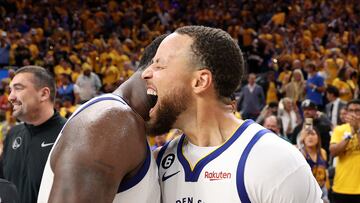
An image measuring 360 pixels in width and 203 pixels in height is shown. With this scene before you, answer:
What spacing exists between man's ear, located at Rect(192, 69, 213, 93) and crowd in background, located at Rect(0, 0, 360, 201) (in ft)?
19.6

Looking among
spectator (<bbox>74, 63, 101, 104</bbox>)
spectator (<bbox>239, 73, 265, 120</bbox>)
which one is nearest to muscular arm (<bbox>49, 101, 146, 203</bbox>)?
spectator (<bbox>239, 73, 265, 120</bbox>)

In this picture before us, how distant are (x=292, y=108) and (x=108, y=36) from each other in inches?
401

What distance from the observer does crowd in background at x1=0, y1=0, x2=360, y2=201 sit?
11672mm

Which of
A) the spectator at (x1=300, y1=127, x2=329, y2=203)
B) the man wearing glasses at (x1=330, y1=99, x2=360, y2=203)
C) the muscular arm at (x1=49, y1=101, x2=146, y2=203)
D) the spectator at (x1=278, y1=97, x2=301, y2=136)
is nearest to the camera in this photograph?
the muscular arm at (x1=49, y1=101, x2=146, y2=203)

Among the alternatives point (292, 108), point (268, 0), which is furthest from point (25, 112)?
point (268, 0)

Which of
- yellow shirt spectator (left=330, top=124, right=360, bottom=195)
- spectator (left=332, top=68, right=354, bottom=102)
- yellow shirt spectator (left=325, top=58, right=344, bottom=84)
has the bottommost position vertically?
yellow shirt spectator (left=325, top=58, right=344, bottom=84)

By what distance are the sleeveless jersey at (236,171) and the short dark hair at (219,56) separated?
16cm

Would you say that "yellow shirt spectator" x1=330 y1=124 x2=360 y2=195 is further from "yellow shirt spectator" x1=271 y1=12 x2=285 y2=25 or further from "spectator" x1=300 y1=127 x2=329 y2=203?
"yellow shirt spectator" x1=271 y1=12 x2=285 y2=25

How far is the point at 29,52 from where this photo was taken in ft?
49.0

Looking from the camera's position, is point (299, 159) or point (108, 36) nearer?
point (299, 159)

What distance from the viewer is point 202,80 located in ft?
6.67

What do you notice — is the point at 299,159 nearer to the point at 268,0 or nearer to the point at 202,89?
the point at 202,89

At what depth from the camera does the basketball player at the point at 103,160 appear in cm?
174

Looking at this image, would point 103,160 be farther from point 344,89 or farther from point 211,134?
point 344,89
